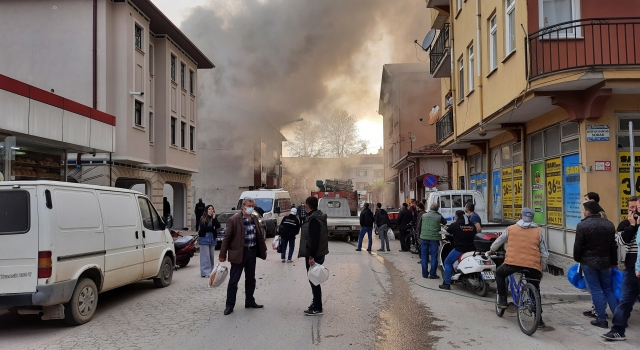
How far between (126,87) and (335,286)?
13.4 metres

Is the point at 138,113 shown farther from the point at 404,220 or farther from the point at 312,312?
the point at 312,312

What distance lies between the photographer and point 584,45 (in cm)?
902

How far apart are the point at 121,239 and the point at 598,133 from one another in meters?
8.60

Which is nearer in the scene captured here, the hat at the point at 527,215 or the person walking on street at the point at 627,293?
the person walking on street at the point at 627,293

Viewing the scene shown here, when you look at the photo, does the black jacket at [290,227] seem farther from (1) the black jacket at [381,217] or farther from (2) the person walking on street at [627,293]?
(2) the person walking on street at [627,293]

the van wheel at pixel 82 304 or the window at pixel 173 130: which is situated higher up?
the window at pixel 173 130

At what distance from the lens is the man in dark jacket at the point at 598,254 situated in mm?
5582

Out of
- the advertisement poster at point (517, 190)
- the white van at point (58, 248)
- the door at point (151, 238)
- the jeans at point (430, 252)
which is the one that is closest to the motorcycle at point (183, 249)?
the door at point (151, 238)

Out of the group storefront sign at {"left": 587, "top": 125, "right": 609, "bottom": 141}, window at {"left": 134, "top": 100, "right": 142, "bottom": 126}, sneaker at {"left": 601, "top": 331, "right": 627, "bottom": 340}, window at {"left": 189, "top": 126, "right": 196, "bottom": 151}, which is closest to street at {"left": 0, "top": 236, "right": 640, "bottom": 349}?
sneaker at {"left": 601, "top": 331, "right": 627, "bottom": 340}

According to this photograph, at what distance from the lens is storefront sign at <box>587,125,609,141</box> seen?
29.1 ft

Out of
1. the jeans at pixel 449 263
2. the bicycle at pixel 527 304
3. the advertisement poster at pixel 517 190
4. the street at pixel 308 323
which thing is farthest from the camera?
the advertisement poster at pixel 517 190

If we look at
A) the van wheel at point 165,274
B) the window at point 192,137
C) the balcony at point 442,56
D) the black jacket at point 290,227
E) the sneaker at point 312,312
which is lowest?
the sneaker at point 312,312

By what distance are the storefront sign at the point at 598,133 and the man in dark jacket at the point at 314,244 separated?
5.61m

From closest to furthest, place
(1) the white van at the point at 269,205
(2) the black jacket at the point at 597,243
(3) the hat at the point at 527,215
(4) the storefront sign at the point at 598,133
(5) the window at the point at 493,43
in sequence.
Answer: (2) the black jacket at the point at 597,243 → (3) the hat at the point at 527,215 → (4) the storefront sign at the point at 598,133 → (5) the window at the point at 493,43 → (1) the white van at the point at 269,205
